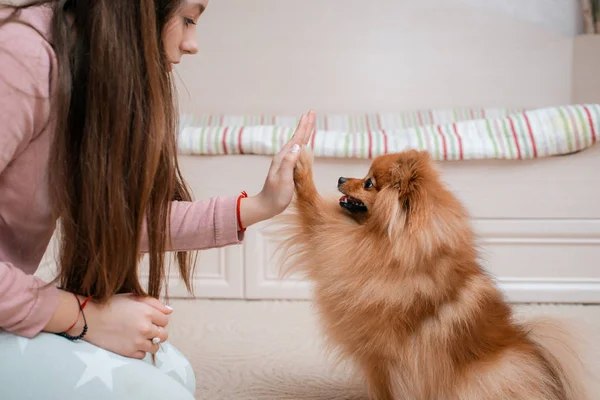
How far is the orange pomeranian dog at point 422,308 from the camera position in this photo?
1.22m

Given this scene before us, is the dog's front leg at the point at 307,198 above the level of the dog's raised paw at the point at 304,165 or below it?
below

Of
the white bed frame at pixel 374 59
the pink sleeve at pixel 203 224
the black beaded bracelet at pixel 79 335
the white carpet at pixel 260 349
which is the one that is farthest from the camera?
the white bed frame at pixel 374 59

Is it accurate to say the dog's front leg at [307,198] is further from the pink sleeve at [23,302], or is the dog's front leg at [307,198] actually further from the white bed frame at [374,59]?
the white bed frame at [374,59]

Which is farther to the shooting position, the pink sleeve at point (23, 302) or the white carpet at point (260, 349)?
the white carpet at point (260, 349)

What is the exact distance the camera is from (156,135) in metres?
0.92

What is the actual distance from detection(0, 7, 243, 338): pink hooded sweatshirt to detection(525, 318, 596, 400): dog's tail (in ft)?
3.02

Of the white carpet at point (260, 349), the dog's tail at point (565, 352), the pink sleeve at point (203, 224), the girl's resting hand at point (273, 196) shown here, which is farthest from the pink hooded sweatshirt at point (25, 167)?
the dog's tail at point (565, 352)

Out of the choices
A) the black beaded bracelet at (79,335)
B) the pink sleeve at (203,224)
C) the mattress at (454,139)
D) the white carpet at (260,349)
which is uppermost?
the mattress at (454,139)

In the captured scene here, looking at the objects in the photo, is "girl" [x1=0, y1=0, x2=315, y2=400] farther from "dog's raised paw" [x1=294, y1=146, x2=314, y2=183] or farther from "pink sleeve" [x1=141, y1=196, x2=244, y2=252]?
"dog's raised paw" [x1=294, y1=146, x2=314, y2=183]

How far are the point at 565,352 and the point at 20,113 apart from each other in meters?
1.06

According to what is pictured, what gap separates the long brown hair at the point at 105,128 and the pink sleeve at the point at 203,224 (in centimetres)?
18

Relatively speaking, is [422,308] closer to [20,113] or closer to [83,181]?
[83,181]

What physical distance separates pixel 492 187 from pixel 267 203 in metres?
1.37

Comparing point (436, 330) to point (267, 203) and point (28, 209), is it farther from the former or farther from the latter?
point (28, 209)
